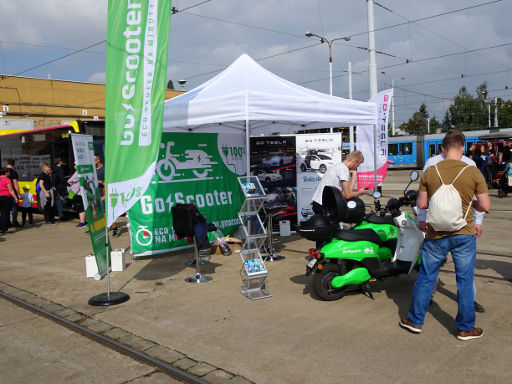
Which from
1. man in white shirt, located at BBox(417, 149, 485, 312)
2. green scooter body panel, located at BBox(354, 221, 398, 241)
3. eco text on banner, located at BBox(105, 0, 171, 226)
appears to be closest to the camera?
man in white shirt, located at BBox(417, 149, 485, 312)

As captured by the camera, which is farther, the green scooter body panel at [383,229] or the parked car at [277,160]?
the parked car at [277,160]

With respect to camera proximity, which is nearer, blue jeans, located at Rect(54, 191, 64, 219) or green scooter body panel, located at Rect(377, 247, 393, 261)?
green scooter body panel, located at Rect(377, 247, 393, 261)

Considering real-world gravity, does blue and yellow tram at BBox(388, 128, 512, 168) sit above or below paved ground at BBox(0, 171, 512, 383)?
above

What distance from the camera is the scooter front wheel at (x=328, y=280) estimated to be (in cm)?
539

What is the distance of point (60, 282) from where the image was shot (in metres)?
6.86

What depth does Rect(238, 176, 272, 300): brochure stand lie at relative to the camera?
19.1ft

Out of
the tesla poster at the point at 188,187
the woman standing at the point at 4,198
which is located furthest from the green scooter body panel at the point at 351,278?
the woman standing at the point at 4,198

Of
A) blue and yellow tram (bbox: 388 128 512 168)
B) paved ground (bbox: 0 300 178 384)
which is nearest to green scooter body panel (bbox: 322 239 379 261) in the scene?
paved ground (bbox: 0 300 178 384)

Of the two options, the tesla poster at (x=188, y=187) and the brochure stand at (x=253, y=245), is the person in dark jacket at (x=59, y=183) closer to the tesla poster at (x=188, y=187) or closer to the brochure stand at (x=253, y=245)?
the tesla poster at (x=188, y=187)

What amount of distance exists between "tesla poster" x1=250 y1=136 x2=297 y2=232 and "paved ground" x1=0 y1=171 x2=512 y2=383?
1943 mm

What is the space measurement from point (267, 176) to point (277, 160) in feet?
1.40

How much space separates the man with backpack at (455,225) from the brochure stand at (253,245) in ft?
6.93

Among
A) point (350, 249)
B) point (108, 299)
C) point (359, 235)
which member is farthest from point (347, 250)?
point (108, 299)

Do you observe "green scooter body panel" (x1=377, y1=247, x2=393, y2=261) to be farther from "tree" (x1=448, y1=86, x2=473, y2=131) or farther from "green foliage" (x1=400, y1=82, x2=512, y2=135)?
"tree" (x1=448, y1=86, x2=473, y2=131)
